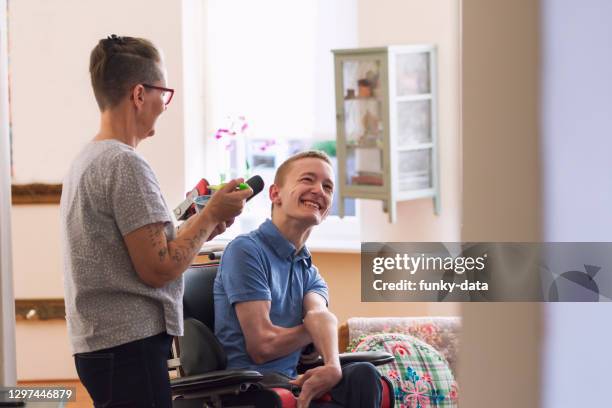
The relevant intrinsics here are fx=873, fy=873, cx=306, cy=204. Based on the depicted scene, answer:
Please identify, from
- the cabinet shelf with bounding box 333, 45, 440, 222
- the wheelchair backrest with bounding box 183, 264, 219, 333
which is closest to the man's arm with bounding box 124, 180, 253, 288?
the wheelchair backrest with bounding box 183, 264, 219, 333

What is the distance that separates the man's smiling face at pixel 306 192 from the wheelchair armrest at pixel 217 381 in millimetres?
450

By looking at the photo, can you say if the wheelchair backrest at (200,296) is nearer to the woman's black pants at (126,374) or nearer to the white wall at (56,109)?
the woman's black pants at (126,374)

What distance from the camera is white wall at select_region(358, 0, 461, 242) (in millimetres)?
3740

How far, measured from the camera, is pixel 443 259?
76 centimetres

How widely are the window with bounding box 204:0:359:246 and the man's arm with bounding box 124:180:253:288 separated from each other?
2.58 m

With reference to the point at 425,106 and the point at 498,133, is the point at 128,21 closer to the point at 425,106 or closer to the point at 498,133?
the point at 425,106

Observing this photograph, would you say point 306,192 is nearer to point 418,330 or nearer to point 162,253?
point 162,253

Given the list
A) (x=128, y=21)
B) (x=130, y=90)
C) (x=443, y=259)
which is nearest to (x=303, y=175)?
(x=130, y=90)

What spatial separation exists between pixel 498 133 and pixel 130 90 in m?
1.03

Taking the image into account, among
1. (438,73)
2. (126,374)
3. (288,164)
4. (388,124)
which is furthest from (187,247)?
(438,73)

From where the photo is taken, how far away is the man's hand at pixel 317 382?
1923 millimetres

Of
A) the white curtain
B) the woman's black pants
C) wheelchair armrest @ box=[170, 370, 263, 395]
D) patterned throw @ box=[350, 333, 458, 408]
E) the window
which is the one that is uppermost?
the window

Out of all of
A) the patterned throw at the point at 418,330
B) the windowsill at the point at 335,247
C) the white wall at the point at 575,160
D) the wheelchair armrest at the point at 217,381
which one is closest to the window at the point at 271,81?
the windowsill at the point at 335,247

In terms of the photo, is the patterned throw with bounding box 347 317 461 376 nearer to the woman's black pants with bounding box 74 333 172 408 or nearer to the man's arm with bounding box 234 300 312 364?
the man's arm with bounding box 234 300 312 364
